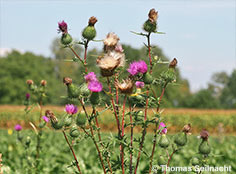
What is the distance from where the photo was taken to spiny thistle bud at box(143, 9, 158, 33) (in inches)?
93.3

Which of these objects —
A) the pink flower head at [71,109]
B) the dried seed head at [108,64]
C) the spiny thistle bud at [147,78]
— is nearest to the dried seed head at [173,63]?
the spiny thistle bud at [147,78]

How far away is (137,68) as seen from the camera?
7.41 feet

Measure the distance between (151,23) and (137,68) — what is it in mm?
381

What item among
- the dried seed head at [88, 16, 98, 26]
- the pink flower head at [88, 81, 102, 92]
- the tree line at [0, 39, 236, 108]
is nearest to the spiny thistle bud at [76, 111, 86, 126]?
the pink flower head at [88, 81, 102, 92]

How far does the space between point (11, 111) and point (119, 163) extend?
24.5m

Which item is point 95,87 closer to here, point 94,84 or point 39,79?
point 94,84

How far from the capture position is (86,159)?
6.54 metres

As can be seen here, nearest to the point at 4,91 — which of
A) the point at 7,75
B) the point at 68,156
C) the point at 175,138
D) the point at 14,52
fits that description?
the point at 7,75

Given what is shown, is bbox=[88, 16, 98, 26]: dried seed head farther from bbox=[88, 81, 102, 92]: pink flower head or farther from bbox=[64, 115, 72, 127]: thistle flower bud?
bbox=[64, 115, 72, 127]: thistle flower bud

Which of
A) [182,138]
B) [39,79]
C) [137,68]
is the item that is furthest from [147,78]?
[39,79]

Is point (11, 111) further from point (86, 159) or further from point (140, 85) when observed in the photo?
point (140, 85)

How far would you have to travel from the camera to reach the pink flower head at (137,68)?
88.4 inches

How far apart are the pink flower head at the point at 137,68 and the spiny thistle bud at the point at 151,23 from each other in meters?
0.29

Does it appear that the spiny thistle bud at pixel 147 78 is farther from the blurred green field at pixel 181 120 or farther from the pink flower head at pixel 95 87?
the blurred green field at pixel 181 120
